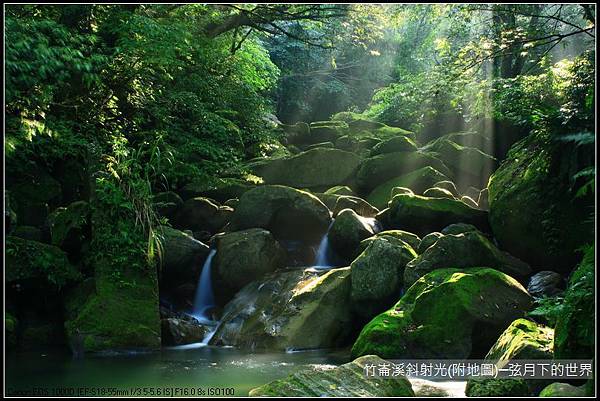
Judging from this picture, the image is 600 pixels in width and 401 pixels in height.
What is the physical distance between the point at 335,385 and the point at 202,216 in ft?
29.3

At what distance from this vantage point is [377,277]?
29.5ft

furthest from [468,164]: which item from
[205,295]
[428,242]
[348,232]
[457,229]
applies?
[205,295]

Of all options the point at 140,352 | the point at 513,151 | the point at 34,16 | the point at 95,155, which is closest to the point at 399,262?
the point at 513,151

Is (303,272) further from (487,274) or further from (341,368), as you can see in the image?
(341,368)

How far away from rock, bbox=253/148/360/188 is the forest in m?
1.88

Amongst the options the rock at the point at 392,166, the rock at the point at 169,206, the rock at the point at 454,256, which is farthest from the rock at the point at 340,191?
the rock at the point at 454,256

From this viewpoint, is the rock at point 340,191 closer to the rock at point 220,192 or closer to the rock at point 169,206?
the rock at point 220,192

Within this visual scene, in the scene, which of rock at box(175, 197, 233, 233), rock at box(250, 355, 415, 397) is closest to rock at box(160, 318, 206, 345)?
rock at box(175, 197, 233, 233)

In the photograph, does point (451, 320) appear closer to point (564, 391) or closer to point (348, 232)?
point (564, 391)

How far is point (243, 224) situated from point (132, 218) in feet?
10.4

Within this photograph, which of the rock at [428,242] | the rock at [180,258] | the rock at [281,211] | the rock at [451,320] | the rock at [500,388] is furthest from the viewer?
the rock at [281,211]

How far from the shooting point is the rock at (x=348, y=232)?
11312mm

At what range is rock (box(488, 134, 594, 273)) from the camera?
28.0 ft

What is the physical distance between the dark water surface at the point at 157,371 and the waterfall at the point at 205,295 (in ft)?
5.55
